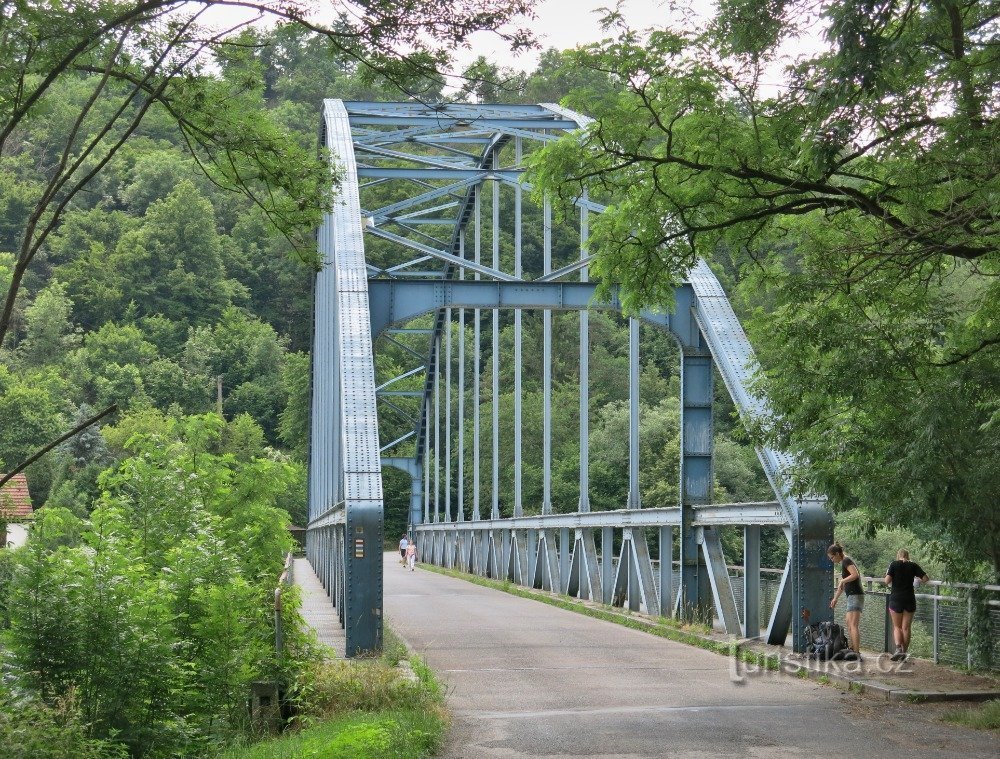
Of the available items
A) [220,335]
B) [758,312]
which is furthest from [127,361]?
[758,312]

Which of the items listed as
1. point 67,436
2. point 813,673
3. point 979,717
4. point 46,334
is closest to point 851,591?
point 813,673

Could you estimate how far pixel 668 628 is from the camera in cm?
1628

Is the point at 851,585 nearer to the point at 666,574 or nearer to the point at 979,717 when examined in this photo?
the point at 979,717

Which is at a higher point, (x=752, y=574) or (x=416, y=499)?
(x=752, y=574)

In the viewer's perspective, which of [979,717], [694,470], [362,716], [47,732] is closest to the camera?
[47,732]

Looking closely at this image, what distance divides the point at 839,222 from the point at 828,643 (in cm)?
412

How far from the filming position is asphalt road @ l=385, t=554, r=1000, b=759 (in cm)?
874

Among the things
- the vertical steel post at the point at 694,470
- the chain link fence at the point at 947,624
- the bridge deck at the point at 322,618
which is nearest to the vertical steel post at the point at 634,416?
the vertical steel post at the point at 694,470

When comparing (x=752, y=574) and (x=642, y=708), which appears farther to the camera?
(x=752, y=574)

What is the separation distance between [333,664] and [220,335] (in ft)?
263

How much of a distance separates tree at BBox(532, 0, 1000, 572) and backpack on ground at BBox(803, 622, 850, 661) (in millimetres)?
1229

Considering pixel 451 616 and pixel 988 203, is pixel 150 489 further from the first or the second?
pixel 988 203

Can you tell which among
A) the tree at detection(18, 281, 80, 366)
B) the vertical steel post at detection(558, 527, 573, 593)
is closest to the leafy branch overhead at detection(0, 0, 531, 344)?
the vertical steel post at detection(558, 527, 573, 593)

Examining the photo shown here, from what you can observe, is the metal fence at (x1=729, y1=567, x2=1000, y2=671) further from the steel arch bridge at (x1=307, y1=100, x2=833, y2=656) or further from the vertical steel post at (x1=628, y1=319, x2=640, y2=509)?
the vertical steel post at (x1=628, y1=319, x2=640, y2=509)
